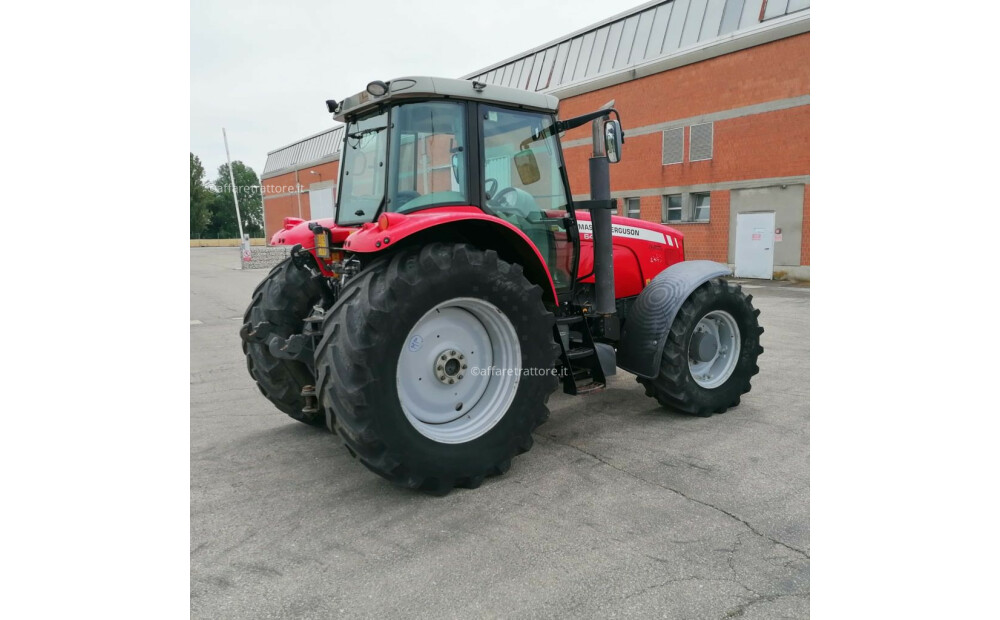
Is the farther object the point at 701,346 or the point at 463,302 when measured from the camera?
the point at 701,346

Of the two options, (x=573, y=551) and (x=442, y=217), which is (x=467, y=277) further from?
(x=573, y=551)

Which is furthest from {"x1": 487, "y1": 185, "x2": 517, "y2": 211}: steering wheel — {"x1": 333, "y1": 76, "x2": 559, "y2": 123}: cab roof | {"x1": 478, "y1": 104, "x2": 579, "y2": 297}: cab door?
{"x1": 333, "y1": 76, "x2": 559, "y2": 123}: cab roof

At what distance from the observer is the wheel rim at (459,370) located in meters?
3.30

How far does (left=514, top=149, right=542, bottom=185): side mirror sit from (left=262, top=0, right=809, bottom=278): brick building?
40.0 ft

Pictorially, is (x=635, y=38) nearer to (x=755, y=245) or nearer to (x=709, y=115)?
(x=709, y=115)

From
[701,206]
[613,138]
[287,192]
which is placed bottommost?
[613,138]

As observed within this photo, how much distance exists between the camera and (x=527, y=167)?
3.94m

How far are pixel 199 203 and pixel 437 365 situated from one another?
51.3m

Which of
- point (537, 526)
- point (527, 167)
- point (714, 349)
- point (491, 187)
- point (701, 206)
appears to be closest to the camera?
point (537, 526)

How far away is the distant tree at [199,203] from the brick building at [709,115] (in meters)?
35.1

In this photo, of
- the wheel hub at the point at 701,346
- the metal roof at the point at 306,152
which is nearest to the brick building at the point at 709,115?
the wheel hub at the point at 701,346

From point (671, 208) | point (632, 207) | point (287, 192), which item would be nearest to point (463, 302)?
point (671, 208)

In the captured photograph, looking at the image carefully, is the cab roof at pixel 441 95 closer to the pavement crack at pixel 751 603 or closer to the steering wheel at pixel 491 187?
the steering wheel at pixel 491 187

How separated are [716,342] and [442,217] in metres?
2.60
